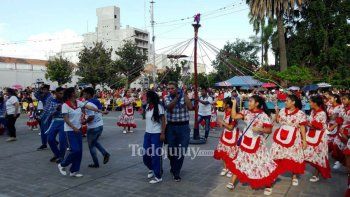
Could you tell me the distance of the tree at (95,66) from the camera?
118ft

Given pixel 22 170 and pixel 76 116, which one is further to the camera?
pixel 22 170

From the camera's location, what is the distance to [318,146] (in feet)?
20.3

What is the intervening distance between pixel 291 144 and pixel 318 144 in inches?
29.9

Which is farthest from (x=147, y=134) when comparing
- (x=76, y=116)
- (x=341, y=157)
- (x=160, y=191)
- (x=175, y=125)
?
(x=341, y=157)

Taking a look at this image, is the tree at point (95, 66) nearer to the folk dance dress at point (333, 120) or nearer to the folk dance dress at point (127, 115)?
the folk dance dress at point (127, 115)

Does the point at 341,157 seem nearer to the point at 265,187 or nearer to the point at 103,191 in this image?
the point at 265,187

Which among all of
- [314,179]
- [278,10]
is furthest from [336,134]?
[278,10]

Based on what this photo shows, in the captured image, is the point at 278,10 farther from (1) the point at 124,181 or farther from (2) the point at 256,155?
(1) the point at 124,181

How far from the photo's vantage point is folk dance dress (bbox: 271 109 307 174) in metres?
5.77

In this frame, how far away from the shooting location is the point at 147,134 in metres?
6.11

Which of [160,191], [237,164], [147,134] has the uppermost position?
[147,134]

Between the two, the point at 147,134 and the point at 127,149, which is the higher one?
the point at 147,134

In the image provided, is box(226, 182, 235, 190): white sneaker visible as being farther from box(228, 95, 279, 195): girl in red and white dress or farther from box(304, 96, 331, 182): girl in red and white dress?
box(304, 96, 331, 182): girl in red and white dress

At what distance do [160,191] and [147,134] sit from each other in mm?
1054
